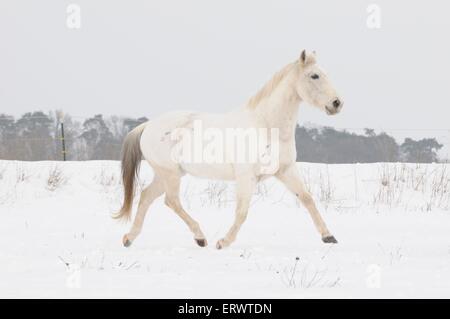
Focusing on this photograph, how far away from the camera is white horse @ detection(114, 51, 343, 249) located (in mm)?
5066

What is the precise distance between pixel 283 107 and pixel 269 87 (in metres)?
0.28

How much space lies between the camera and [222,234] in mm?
6504

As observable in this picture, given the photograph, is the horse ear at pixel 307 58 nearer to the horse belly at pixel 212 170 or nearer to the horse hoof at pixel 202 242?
the horse belly at pixel 212 170

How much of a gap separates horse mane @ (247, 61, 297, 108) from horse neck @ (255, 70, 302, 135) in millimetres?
48

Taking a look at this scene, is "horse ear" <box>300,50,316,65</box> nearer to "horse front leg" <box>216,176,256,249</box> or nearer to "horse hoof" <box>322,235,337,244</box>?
"horse front leg" <box>216,176,256,249</box>

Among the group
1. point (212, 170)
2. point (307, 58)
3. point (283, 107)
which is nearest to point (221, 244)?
point (212, 170)

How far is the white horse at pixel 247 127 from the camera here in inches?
199

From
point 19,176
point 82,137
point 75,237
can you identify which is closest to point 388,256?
point 75,237

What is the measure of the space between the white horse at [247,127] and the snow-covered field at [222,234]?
36cm

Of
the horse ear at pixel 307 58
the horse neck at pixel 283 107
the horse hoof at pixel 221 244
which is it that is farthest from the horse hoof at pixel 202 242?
the horse ear at pixel 307 58

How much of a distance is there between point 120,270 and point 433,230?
4021mm
